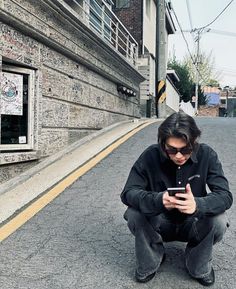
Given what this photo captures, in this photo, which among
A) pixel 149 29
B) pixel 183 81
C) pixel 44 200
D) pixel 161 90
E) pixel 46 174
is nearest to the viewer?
pixel 44 200

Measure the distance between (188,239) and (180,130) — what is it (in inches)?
33.2

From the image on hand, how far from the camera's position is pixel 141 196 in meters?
2.94

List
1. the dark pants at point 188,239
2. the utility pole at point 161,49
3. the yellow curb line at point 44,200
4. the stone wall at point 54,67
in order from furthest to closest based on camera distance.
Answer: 1. the utility pole at point 161,49
2. the stone wall at point 54,67
3. the yellow curb line at point 44,200
4. the dark pants at point 188,239

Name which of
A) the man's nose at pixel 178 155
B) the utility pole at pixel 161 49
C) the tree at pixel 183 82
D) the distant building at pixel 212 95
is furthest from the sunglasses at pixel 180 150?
the distant building at pixel 212 95

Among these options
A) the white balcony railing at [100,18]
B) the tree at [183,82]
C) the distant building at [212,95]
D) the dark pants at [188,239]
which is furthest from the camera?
the distant building at [212,95]

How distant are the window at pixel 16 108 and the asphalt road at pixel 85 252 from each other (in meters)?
1.48

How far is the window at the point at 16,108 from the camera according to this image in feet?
20.1

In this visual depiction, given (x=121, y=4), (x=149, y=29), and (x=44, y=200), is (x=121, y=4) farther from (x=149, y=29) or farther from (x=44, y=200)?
(x=44, y=200)

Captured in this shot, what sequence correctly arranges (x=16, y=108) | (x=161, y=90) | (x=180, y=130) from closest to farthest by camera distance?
(x=180, y=130), (x=16, y=108), (x=161, y=90)

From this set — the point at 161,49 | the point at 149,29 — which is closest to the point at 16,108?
the point at 161,49

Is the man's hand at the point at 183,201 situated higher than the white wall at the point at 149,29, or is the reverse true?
the white wall at the point at 149,29

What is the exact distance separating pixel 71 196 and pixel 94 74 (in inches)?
221

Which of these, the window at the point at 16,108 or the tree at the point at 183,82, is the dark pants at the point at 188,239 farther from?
the tree at the point at 183,82

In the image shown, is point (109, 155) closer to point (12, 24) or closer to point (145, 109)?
point (12, 24)
